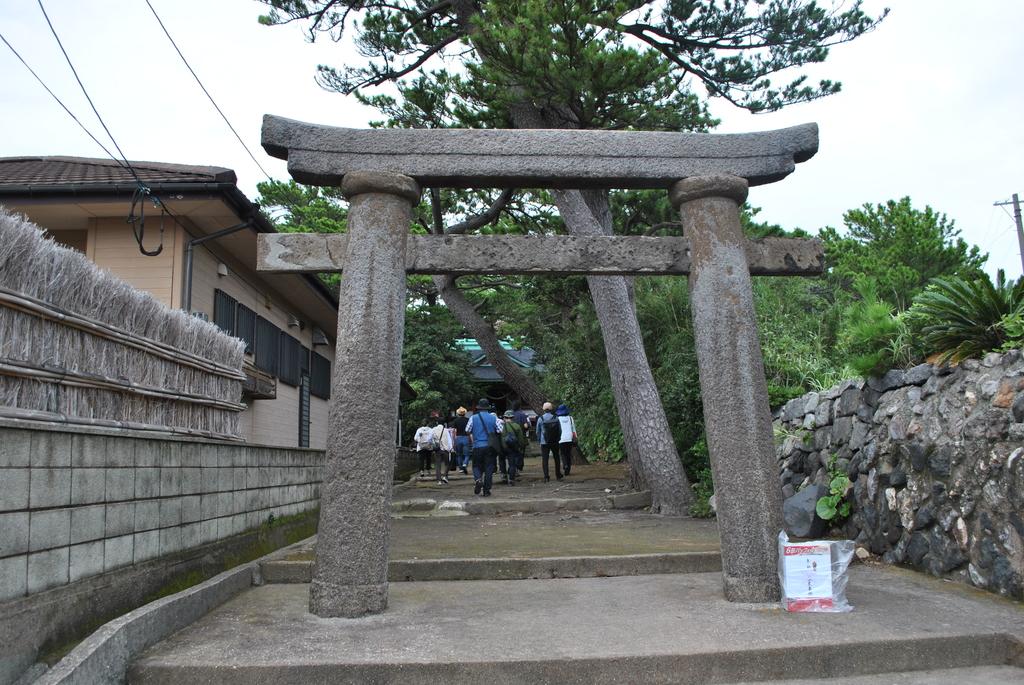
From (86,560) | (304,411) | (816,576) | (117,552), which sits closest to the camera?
(86,560)

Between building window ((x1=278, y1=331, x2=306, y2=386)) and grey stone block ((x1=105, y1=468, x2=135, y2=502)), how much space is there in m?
9.56

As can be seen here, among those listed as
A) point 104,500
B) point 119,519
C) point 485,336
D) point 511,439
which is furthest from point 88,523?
point 485,336

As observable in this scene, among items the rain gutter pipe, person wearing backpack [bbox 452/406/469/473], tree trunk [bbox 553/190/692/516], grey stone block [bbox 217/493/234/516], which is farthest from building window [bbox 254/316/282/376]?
grey stone block [bbox 217/493/234/516]

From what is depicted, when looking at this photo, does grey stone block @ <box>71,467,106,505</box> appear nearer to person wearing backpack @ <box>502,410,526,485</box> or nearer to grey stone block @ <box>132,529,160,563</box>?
grey stone block @ <box>132,529,160,563</box>

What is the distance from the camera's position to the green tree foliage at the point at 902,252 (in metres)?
21.0

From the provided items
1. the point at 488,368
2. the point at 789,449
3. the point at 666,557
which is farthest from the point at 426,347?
the point at 666,557

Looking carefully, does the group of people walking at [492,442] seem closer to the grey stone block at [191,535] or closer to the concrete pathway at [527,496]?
the concrete pathway at [527,496]

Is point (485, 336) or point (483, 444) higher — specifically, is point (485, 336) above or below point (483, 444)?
above

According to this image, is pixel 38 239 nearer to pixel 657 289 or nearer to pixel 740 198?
pixel 740 198

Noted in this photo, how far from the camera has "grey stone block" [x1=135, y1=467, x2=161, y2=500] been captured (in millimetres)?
4848

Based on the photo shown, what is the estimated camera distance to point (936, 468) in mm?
6152

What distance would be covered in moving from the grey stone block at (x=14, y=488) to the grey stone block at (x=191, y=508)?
1.88m

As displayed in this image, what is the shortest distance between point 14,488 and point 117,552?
115 centimetres

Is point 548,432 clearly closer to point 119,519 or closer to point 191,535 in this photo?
point 191,535
